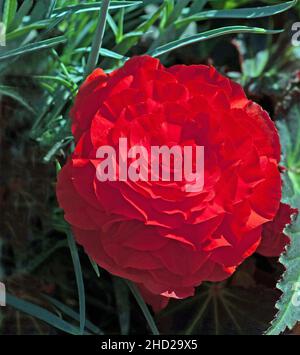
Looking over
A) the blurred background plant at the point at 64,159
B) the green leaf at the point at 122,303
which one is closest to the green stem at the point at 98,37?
the blurred background plant at the point at 64,159

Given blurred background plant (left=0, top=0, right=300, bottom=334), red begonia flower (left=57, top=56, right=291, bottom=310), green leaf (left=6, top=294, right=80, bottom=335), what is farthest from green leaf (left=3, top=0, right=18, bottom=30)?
green leaf (left=6, top=294, right=80, bottom=335)

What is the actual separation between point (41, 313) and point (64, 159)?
0.15m

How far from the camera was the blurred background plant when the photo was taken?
2.15 feet

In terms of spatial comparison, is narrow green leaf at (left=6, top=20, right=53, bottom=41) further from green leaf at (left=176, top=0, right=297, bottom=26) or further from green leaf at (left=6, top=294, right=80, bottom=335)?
green leaf at (left=6, top=294, right=80, bottom=335)

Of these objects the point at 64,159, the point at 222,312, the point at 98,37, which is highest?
the point at 98,37

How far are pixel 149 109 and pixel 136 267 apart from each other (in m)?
0.13

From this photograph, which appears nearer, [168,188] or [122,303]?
[168,188]

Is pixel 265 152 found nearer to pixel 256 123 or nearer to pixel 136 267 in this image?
pixel 256 123

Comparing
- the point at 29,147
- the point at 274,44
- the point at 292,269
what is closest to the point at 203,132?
the point at 292,269

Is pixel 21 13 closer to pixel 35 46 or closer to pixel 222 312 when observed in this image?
pixel 35 46

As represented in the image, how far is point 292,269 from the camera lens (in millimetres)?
611

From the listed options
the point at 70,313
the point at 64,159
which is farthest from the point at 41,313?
the point at 64,159

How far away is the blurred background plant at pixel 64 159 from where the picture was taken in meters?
0.65

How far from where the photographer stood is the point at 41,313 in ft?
2.10
